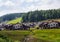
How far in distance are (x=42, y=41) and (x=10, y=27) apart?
9965cm

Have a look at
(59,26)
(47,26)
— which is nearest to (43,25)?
(47,26)

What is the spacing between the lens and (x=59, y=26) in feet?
539

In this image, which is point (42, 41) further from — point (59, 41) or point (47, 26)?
point (47, 26)

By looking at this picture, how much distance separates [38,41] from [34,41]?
1768 millimetres

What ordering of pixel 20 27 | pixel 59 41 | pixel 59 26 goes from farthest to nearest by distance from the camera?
Result: 1. pixel 20 27
2. pixel 59 26
3. pixel 59 41

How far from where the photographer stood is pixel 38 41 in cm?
8838

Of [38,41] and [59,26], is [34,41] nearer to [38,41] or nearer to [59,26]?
[38,41]

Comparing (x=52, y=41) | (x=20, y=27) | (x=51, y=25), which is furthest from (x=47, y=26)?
(x=52, y=41)

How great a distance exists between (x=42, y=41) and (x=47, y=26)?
269 ft

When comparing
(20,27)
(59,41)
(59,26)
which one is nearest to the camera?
(59,41)

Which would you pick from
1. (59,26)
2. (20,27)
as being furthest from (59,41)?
→ (20,27)

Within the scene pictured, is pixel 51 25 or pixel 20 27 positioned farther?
pixel 20 27

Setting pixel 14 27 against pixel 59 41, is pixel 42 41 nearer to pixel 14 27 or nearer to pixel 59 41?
pixel 59 41

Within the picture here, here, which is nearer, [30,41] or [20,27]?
[30,41]
